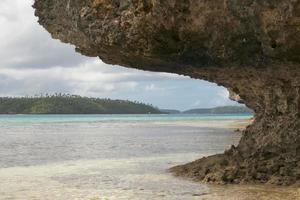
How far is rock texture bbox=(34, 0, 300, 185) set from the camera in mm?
11086

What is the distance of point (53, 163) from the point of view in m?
22.6

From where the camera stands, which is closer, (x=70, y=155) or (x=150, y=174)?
(x=150, y=174)

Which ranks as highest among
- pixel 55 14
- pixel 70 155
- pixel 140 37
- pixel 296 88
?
pixel 55 14

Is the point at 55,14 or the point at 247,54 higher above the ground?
the point at 55,14

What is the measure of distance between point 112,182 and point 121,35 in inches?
224

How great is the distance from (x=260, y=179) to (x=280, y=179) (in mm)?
644

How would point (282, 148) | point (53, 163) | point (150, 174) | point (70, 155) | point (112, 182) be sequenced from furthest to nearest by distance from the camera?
point (70, 155)
point (53, 163)
point (150, 174)
point (112, 182)
point (282, 148)

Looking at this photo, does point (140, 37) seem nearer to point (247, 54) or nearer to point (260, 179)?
point (247, 54)

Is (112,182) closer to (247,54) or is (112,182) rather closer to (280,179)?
(280,179)

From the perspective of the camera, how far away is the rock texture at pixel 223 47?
1109 centimetres

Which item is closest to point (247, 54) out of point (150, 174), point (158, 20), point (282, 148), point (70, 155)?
point (158, 20)

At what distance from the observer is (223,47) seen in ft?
39.9

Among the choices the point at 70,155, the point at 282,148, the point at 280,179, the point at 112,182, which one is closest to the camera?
the point at 280,179

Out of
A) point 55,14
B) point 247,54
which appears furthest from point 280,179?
point 55,14
